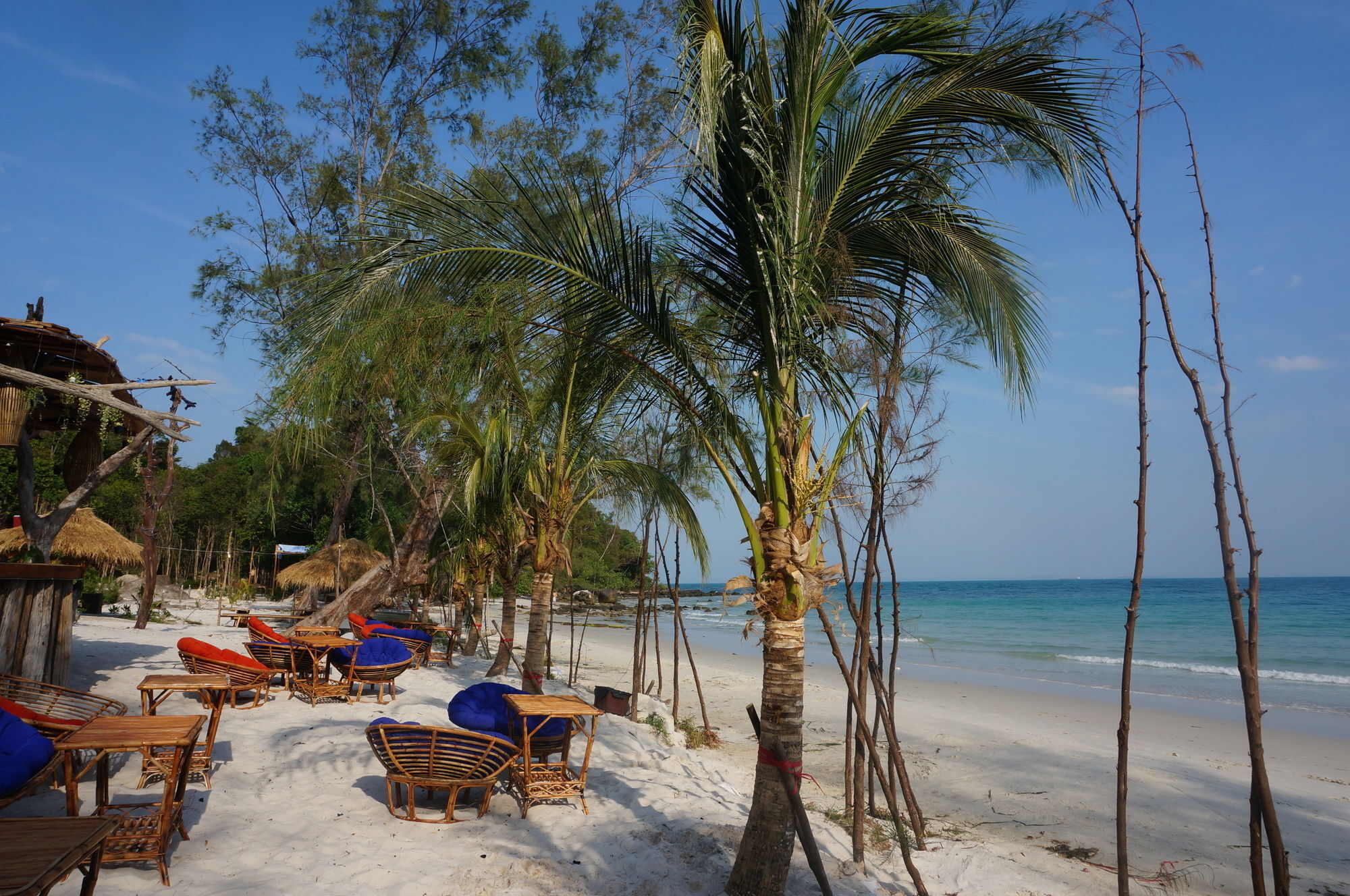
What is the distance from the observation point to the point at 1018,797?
742cm

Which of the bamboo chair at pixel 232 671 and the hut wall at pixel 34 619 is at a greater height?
the hut wall at pixel 34 619

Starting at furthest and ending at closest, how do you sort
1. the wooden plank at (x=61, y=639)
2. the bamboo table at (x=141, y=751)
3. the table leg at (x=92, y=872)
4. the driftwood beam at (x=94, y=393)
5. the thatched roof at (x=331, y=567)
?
the thatched roof at (x=331, y=567) → the wooden plank at (x=61, y=639) → the driftwood beam at (x=94, y=393) → the bamboo table at (x=141, y=751) → the table leg at (x=92, y=872)

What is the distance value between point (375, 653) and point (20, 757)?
4.70 metres

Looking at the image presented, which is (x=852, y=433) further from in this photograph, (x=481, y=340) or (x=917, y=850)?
(x=917, y=850)

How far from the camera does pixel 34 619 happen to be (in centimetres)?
546

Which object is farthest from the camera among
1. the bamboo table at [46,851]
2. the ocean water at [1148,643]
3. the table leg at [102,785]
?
the ocean water at [1148,643]

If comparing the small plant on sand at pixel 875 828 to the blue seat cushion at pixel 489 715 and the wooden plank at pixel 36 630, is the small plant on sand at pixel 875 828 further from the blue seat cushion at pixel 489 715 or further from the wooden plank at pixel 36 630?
the wooden plank at pixel 36 630

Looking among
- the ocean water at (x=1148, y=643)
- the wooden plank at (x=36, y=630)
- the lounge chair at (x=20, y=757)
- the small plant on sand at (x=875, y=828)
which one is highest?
the wooden plank at (x=36, y=630)

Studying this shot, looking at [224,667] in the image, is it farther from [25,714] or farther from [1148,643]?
[1148,643]

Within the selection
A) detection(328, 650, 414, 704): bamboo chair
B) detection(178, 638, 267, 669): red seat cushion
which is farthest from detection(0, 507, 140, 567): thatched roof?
detection(328, 650, 414, 704): bamboo chair

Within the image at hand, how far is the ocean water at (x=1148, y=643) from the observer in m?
16.4

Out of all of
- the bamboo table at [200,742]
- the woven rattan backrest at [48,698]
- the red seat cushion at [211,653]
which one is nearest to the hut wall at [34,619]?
the woven rattan backrest at [48,698]

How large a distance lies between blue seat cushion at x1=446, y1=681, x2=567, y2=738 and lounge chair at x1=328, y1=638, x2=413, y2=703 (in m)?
2.70

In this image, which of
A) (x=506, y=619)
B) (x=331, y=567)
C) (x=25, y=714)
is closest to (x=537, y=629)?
(x=506, y=619)
